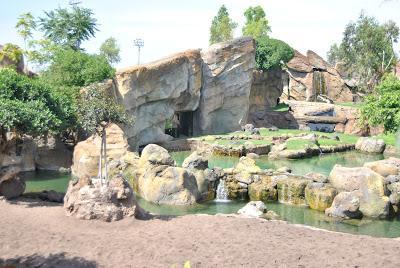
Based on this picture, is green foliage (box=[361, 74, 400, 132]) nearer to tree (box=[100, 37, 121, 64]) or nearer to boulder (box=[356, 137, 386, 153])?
boulder (box=[356, 137, 386, 153])

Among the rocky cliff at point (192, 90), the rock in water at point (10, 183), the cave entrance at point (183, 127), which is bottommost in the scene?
the rock in water at point (10, 183)

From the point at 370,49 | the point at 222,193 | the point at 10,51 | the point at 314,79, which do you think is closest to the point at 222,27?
the point at 314,79

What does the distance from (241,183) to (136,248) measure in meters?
11.4

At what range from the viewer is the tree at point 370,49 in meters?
56.7

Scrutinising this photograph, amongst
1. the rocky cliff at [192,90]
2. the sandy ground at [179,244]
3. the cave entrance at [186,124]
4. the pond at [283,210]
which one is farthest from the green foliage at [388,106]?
the sandy ground at [179,244]

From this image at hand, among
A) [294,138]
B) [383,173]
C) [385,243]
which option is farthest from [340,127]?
[385,243]

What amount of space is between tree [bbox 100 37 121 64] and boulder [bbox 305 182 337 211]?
8095cm

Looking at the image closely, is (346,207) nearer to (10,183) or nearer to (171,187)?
(171,187)

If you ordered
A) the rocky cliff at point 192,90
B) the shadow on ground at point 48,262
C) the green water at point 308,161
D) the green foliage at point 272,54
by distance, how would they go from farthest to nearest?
the green foliage at point 272,54
the rocky cliff at point 192,90
the green water at point 308,161
the shadow on ground at point 48,262

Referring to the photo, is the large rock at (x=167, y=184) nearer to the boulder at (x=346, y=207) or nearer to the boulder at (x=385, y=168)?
the boulder at (x=346, y=207)

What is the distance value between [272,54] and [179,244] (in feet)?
152

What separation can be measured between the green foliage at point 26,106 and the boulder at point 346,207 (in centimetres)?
1144

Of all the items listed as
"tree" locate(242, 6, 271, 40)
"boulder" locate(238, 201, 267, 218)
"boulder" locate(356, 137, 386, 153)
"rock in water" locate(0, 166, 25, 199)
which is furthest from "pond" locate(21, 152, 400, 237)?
"tree" locate(242, 6, 271, 40)

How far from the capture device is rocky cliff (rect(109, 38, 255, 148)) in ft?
117
